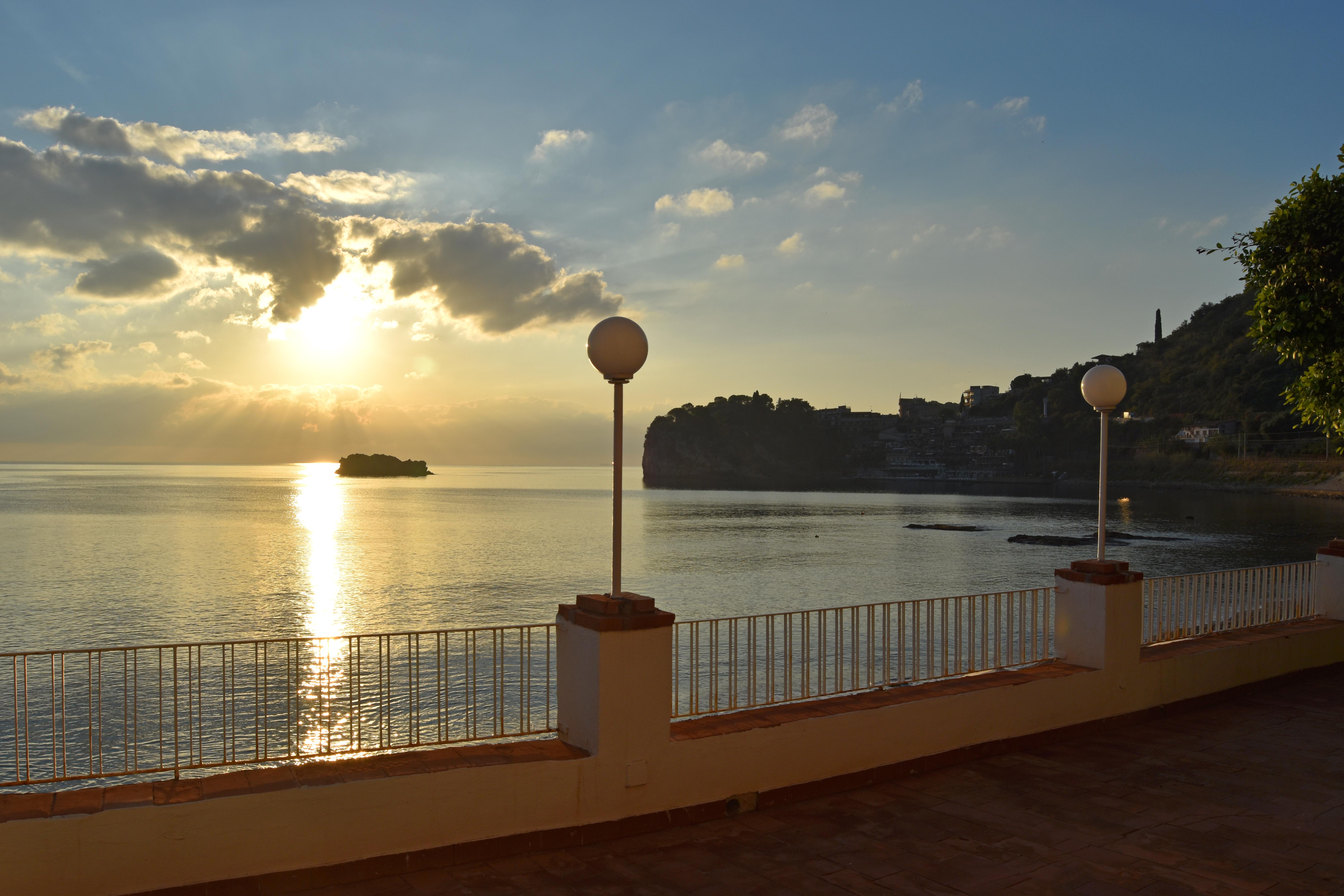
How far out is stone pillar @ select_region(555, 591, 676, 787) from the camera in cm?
436

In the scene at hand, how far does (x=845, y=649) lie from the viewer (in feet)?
78.1

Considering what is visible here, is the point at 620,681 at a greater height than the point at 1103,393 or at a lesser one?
lesser

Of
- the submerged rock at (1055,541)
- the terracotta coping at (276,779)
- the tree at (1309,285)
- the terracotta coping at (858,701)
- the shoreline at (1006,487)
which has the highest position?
the tree at (1309,285)

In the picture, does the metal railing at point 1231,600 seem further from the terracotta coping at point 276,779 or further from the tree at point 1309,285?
the terracotta coping at point 276,779

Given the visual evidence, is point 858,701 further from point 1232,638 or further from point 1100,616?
point 1232,638

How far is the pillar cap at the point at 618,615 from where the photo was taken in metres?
4.37

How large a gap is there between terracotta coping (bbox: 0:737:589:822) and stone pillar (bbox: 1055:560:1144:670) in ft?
13.6

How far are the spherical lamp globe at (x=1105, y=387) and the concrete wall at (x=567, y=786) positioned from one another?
1577mm

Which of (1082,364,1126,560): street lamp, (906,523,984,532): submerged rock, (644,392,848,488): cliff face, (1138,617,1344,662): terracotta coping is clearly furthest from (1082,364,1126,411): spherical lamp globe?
(644,392,848,488): cliff face

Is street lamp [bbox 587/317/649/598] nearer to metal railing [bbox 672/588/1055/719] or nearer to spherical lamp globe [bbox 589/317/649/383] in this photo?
spherical lamp globe [bbox 589/317/649/383]

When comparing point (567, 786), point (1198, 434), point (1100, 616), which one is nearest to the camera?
point (567, 786)

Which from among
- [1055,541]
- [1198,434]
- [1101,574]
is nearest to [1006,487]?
[1198,434]

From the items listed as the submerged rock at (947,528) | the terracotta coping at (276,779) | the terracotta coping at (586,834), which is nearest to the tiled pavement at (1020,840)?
the terracotta coping at (586,834)

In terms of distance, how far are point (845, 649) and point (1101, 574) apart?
1797 cm
